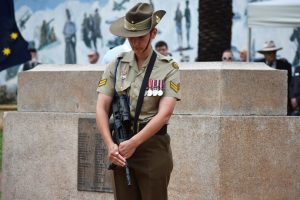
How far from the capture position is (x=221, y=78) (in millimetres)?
9055

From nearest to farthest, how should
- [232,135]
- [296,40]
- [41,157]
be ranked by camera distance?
[232,135] < [41,157] < [296,40]

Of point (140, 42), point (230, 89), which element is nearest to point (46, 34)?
point (230, 89)

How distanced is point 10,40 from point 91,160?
565 cm

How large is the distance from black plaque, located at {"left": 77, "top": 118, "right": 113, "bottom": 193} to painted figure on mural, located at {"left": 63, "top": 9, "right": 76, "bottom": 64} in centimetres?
1416

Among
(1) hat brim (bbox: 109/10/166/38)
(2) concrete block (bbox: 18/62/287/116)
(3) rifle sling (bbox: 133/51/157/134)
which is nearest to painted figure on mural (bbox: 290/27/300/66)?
(2) concrete block (bbox: 18/62/287/116)

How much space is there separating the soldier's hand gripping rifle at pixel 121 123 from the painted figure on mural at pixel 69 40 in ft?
56.1

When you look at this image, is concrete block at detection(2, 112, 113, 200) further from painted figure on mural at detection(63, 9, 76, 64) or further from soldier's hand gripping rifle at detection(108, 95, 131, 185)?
painted figure on mural at detection(63, 9, 76, 64)

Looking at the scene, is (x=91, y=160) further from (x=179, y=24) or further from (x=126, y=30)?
(x=179, y=24)

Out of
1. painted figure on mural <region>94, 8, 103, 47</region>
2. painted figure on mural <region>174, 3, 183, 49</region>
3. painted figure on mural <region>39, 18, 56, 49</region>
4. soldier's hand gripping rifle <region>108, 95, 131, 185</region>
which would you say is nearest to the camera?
soldier's hand gripping rifle <region>108, 95, 131, 185</region>

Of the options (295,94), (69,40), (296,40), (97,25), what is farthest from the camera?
(69,40)

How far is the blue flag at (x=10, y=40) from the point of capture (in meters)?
14.9

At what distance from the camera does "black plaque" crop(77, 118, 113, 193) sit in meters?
9.71

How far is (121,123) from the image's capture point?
270 inches

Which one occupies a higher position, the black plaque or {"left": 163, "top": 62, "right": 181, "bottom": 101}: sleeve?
{"left": 163, "top": 62, "right": 181, "bottom": 101}: sleeve
